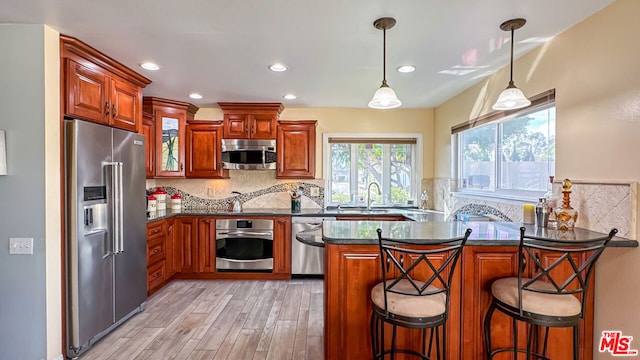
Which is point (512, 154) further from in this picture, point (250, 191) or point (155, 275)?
point (155, 275)

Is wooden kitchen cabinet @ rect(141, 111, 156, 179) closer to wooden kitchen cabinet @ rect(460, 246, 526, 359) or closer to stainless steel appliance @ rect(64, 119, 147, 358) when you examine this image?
stainless steel appliance @ rect(64, 119, 147, 358)

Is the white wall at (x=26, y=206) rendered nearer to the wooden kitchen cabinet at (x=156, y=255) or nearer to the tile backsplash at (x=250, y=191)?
the wooden kitchen cabinet at (x=156, y=255)

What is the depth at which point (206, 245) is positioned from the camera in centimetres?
417

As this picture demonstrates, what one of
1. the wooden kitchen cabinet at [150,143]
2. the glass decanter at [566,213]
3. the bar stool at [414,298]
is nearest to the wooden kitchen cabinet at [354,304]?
the bar stool at [414,298]

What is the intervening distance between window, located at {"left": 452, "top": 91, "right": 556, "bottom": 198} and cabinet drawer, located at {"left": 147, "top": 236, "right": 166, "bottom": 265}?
374 centimetres

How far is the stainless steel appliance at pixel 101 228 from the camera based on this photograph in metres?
2.33

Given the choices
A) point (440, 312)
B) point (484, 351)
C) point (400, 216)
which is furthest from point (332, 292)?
point (400, 216)

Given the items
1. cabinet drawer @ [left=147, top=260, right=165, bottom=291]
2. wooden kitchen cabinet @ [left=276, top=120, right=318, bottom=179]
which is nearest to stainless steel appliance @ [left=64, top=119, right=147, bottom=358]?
cabinet drawer @ [left=147, top=260, right=165, bottom=291]

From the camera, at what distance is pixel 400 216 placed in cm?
412

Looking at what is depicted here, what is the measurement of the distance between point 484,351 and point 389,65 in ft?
7.78

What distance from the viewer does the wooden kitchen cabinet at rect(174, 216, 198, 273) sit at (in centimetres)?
416

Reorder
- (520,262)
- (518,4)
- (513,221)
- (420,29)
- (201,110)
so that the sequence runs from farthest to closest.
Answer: (201,110)
(513,221)
(420,29)
(518,4)
(520,262)

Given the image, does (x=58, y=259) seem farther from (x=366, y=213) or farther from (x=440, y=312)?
(x=366, y=213)

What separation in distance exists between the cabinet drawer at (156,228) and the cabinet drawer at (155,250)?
0.19ft
